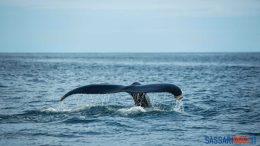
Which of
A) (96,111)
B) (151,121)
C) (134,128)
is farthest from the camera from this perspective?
(96,111)

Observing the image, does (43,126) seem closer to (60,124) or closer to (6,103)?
(60,124)

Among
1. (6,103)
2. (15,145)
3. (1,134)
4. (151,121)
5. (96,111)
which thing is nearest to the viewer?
(15,145)

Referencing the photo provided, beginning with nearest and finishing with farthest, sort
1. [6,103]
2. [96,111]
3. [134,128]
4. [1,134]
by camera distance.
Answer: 1. [1,134]
2. [134,128]
3. [96,111]
4. [6,103]

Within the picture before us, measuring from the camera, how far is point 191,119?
A: 14992 millimetres

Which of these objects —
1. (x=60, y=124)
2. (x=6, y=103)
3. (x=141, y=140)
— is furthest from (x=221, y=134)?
(x=6, y=103)

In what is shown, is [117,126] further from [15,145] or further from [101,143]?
Result: [15,145]

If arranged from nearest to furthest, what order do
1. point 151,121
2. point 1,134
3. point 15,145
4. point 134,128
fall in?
point 15,145
point 1,134
point 134,128
point 151,121

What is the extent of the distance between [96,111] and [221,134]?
16.9ft

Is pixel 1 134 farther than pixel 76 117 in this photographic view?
No

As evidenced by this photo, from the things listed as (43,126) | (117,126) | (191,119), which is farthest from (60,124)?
(191,119)

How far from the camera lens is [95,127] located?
13.6 metres

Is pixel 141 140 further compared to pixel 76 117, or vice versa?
pixel 76 117

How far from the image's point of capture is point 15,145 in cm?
1127

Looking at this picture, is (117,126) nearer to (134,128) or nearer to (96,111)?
(134,128)
